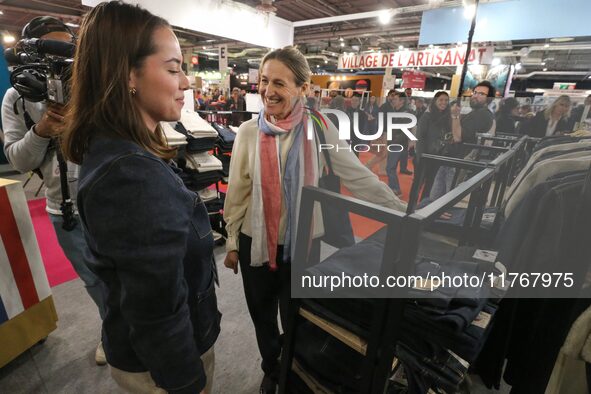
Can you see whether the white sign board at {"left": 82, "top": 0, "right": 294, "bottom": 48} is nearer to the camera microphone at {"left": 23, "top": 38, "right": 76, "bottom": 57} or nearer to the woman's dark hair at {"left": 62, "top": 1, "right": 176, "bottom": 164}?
the camera microphone at {"left": 23, "top": 38, "right": 76, "bottom": 57}

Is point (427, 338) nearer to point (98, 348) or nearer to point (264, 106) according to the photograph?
point (264, 106)

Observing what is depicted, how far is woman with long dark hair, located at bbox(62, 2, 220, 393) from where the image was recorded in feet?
2.08

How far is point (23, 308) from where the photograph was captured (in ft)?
6.07

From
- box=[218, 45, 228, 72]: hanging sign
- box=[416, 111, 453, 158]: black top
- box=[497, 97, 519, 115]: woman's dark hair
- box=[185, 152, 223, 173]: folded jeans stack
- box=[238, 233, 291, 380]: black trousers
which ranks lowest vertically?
box=[238, 233, 291, 380]: black trousers

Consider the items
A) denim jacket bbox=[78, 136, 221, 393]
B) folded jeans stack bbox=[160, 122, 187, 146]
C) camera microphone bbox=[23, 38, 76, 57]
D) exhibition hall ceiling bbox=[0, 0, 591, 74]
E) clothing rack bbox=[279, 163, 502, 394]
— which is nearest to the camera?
denim jacket bbox=[78, 136, 221, 393]

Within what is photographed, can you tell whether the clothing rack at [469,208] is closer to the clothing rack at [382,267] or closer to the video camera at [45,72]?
the clothing rack at [382,267]

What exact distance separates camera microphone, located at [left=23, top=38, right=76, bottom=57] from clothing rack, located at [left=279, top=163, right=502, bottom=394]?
3.67 ft

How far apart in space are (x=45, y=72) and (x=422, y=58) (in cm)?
987

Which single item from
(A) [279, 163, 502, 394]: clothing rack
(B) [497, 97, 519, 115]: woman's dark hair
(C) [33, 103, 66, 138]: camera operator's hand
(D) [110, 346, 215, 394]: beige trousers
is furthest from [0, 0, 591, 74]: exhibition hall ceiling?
(D) [110, 346, 215, 394]: beige trousers

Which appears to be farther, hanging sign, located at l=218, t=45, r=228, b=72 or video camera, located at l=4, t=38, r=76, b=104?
hanging sign, located at l=218, t=45, r=228, b=72

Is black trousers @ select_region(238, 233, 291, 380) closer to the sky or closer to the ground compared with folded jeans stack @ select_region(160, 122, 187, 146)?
closer to the ground

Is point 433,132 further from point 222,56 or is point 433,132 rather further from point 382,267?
point 222,56

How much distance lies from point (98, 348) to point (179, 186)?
176 centimetres

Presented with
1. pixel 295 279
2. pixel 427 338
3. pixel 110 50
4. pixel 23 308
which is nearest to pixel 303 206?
pixel 295 279
